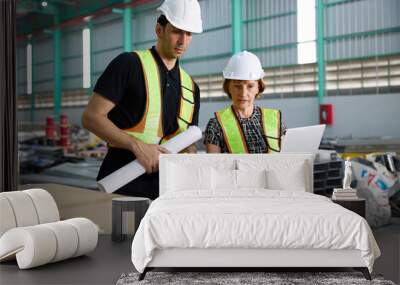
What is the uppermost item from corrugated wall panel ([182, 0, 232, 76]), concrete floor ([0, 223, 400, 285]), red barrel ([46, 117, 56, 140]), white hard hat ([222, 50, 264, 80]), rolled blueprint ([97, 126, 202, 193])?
corrugated wall panel ([182, 0, 232, 76])

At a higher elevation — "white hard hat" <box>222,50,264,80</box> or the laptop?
"white hard hat" <box>222,50,264,80</box>

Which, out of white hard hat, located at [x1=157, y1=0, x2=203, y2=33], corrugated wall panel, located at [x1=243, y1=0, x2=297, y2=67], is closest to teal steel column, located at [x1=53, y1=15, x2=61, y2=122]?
white hard hat, located at [x1=157, y1=0, x2=203, y2=33]

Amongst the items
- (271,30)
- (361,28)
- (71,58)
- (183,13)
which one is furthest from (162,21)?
(361,28)

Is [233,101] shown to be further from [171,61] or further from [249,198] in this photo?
[249,198]

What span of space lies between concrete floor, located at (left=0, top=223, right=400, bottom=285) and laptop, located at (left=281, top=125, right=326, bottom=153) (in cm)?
101

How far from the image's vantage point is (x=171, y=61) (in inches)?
203

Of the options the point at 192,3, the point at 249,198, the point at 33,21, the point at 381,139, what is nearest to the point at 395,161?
the point at 381,139

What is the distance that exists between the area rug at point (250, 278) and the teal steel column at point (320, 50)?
81.6 inches

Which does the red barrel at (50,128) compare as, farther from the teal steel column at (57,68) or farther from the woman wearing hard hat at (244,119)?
the woman wearing hard hat at (244,119)

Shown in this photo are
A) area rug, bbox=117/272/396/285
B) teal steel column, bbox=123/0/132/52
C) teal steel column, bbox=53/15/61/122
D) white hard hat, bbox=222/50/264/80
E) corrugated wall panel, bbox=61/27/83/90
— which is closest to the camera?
area rug, bbox=117/272/396/285

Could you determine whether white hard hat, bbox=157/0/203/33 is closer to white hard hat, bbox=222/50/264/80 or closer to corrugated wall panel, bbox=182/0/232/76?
corrugated wall panel, bbox=182/0/232/76

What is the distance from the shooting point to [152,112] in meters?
5.05

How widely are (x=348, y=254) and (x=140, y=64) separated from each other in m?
2.48

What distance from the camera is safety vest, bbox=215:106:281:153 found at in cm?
509
